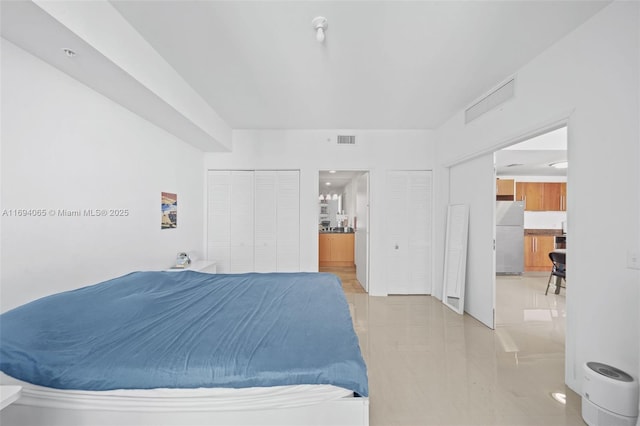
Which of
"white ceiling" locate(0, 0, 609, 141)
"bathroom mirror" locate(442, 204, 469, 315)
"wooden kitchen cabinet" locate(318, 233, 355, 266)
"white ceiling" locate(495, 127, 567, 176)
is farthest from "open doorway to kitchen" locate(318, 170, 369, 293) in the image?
"white ceiling" locate(495, 127, 567, 176)

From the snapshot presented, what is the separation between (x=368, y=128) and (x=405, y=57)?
80.2 inches

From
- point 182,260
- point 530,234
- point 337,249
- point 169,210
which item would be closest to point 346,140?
point 169,210

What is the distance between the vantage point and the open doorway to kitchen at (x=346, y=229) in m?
4.98

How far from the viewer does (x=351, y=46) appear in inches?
91.6

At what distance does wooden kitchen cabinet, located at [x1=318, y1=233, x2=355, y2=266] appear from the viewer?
281 inches

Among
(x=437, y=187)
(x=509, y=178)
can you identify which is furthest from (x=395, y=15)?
(x=509, y=178)

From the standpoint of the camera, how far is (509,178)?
669cm

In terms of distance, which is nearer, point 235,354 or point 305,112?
point 235,354

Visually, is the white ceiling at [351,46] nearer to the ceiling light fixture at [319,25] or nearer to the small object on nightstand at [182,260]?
the ceiling light fixture at [319,25]

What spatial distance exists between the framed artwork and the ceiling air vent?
8.68 feet

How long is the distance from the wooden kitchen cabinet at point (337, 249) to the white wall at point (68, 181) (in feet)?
14.6

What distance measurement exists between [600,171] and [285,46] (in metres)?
2.58

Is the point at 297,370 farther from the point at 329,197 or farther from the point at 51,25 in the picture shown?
the point at 329,197

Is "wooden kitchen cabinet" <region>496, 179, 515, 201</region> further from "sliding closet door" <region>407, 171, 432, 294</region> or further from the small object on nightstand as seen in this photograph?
the small object on nightstand
